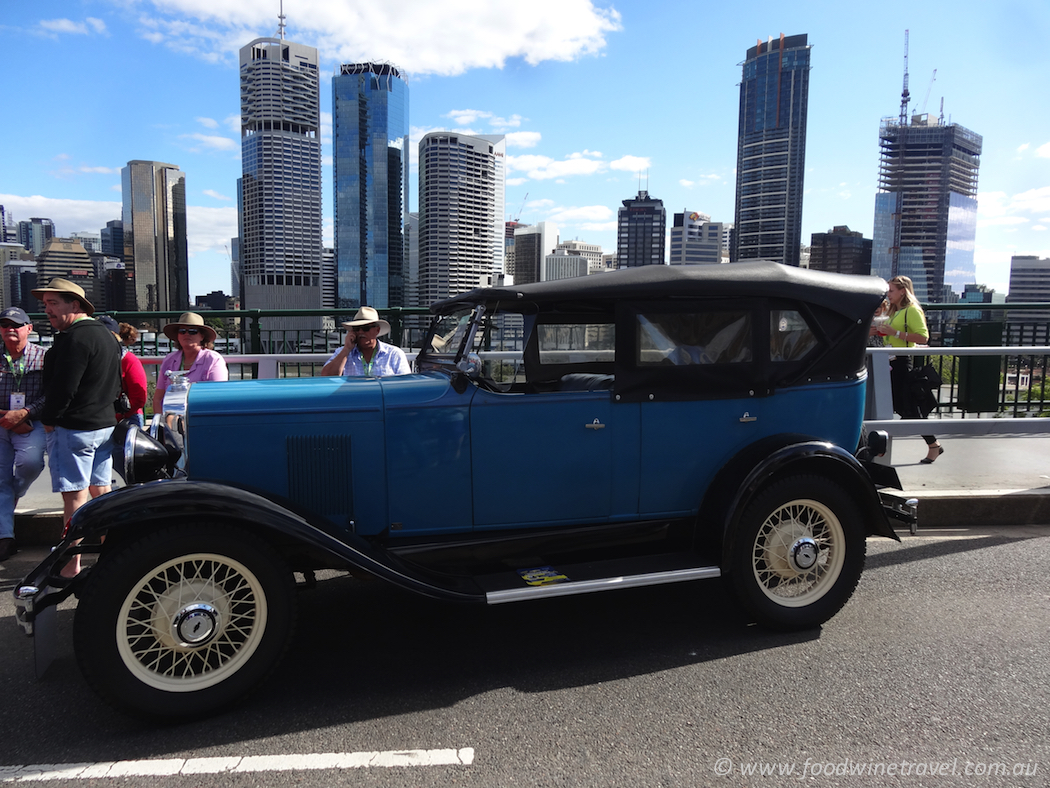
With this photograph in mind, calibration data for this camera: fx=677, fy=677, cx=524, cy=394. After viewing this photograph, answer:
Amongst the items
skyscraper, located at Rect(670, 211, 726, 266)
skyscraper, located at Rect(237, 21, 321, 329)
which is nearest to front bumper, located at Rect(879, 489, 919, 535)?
skyscraper, located at Rect(237, 21, 321, 329)

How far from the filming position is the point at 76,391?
4.15 m

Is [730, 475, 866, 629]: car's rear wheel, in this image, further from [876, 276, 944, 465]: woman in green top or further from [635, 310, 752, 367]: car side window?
[876, 276, 944, 465]: woman in green top

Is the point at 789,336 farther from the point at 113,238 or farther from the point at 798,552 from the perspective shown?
the point at 113,238

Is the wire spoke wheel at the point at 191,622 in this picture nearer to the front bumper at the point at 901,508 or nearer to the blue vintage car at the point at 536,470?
the blue vintage car at the point at 536,470

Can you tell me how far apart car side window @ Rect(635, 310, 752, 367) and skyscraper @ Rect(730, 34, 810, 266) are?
469ft

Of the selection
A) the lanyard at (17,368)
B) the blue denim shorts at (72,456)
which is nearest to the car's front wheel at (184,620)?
the blue denim shorts at (72,456)

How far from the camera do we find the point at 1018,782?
230cm

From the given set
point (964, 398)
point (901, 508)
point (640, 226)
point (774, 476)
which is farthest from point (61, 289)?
point (640, 226)

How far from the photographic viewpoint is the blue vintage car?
2824mm

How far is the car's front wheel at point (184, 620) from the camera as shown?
2.62 m

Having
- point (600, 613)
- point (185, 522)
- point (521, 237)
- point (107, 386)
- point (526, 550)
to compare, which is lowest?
point (600, 613)

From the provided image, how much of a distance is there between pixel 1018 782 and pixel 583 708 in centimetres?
152

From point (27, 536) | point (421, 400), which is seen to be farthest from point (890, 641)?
point (27, 536)

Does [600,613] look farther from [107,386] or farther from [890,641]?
[107,386]
